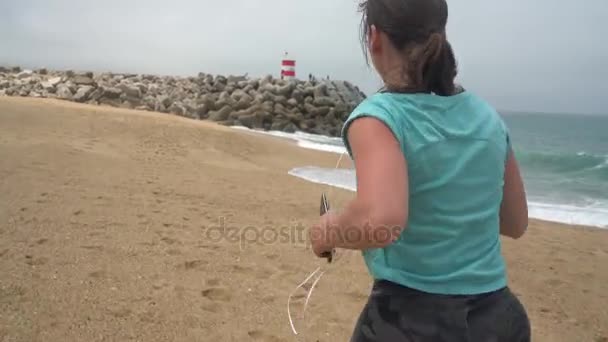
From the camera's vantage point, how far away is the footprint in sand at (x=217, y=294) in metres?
3.32

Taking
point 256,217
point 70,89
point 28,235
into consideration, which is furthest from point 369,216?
point 70,89

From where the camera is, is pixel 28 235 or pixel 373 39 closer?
pixel 373 39

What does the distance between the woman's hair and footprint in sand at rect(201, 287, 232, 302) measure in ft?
8.21

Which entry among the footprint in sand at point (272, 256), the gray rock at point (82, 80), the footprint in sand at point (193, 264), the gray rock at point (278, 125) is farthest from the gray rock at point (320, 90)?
the footprint in sand at point (193, 264)

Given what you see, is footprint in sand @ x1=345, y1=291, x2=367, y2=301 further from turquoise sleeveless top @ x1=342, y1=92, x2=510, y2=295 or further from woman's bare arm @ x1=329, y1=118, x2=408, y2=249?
woman's bare arm @ x1=329, y1=118, x2=408, y2=249

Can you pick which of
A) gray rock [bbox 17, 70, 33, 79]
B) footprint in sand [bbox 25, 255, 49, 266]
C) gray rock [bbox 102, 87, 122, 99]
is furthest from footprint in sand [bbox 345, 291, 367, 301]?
gray rock [bbox 17, 70, 33, 79]

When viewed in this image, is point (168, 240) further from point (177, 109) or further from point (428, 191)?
point (177, 109)

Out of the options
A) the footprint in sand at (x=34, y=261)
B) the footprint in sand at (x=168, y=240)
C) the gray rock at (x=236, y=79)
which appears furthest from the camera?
the gray rock at (x=236, y=79)

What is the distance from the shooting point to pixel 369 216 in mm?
1006

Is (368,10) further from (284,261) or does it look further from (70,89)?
(70,89)

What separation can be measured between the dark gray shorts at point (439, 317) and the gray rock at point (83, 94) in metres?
20.5

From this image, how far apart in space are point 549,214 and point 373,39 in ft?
27.4

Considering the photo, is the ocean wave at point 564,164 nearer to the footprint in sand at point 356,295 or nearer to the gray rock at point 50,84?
the footprint in sand at point 356,295

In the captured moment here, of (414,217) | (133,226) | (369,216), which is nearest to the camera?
(369,216)
